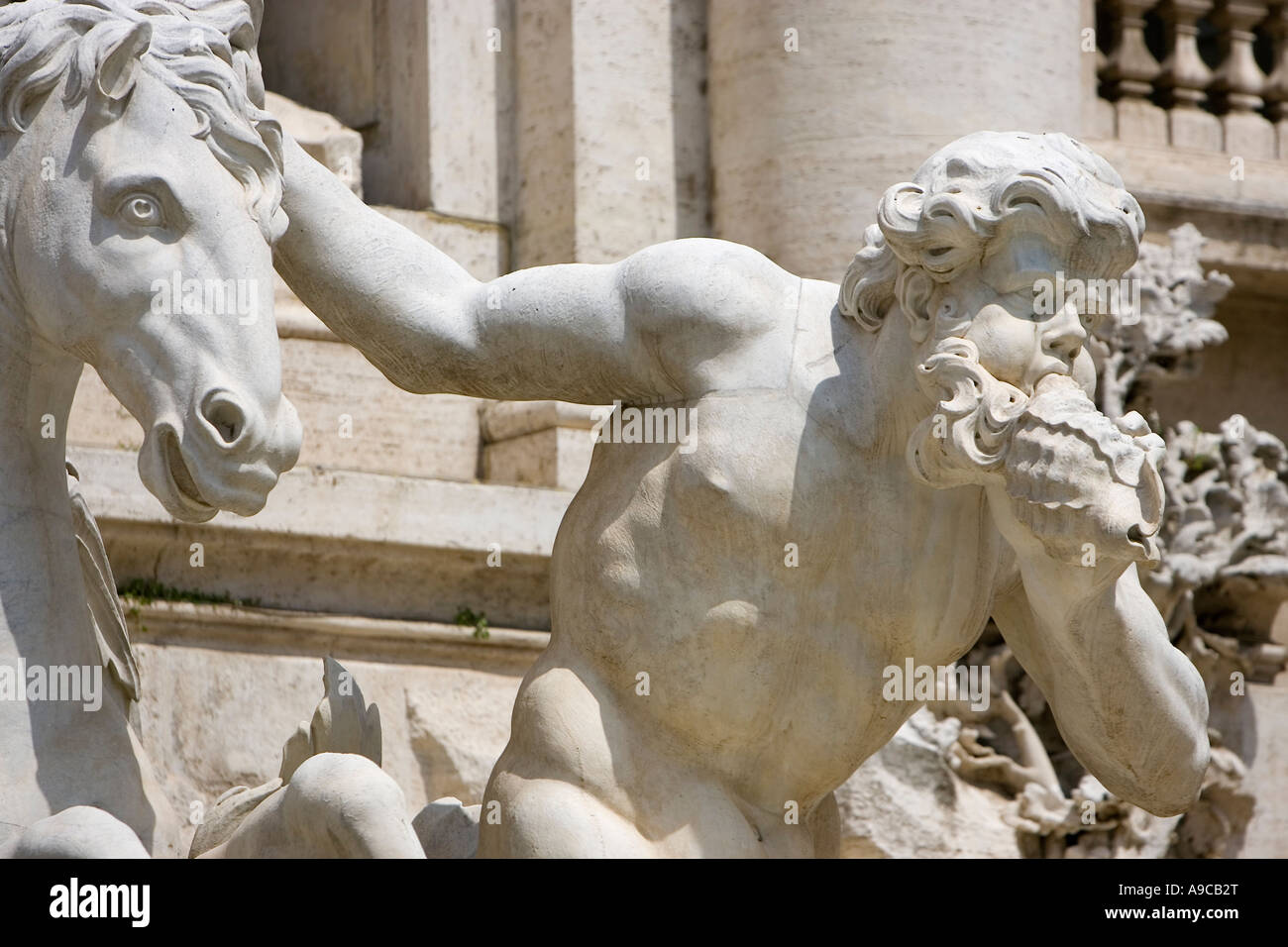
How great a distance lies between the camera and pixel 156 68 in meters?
3.19

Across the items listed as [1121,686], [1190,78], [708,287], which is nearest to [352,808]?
[708,287]

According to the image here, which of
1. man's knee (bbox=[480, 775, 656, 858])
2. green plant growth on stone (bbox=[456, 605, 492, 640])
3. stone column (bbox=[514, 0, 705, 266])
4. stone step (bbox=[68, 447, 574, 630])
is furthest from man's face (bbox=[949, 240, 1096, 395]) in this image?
stone column (bbox=[514, 0, 705, 266])

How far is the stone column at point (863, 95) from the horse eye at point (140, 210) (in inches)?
104

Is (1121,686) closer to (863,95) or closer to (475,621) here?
(475,621)

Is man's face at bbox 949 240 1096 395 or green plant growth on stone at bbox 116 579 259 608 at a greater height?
man's face at bbox 949 240 1096 395

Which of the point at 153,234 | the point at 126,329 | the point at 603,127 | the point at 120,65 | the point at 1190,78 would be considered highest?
the point at 1190,78

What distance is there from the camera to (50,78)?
125 inches

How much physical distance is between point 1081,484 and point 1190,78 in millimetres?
3195

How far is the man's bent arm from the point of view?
3482 mm

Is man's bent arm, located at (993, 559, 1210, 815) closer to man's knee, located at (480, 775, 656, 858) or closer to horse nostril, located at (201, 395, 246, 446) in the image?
man's knee, located at (480, 775, 656, 858)

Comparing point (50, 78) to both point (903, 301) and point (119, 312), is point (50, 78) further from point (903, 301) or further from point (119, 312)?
point (903, 301)

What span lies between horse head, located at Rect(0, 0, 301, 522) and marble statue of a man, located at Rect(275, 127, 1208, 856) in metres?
0.45

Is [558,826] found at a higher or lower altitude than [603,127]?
lower

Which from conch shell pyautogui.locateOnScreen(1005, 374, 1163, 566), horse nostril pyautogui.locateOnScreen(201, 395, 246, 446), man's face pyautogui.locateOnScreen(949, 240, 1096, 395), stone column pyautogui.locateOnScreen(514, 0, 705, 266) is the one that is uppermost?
stone column pyautogui.locateOnScreen(514, 0, 705, 266)
